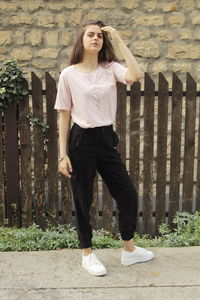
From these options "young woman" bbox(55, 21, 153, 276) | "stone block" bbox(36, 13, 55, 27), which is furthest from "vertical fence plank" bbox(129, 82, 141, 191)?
"stone block" bbox(36, 13, 55, 27)

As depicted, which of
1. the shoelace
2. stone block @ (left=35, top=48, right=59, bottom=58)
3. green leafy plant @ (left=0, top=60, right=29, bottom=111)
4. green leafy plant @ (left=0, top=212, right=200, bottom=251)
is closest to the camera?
the shoelace

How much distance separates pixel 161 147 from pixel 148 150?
133 mm

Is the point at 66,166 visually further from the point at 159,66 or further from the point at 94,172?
the point at 159,66

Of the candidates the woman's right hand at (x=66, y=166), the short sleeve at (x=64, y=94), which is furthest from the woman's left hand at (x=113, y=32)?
the woman's right hand at (x=66, y=166)

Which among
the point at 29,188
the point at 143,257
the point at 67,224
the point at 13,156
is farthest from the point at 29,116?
the point at 143,257

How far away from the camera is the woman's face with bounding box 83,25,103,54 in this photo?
2816 millimetres

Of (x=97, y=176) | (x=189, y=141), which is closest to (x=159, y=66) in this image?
(x=189, y=141)

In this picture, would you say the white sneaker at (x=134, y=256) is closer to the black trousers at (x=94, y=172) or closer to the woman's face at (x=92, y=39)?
the black trousers at (x=94, y=172)

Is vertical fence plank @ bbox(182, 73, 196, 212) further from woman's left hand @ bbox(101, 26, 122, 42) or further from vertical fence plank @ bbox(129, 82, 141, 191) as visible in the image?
woman's left hand @ bbox(101, 26, 122, 42)

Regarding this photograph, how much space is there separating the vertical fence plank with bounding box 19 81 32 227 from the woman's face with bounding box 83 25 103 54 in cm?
143

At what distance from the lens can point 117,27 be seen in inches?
226

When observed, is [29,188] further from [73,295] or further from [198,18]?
[198,18]

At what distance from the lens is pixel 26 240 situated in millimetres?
3693

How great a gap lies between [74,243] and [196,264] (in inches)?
38.8
